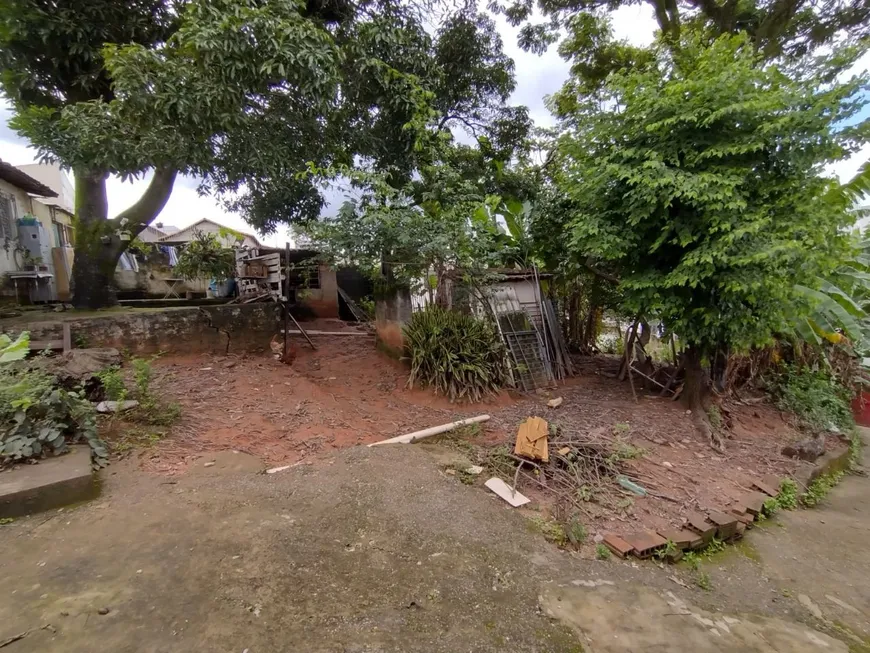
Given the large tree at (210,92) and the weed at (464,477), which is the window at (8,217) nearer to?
the large tree at (210,92)

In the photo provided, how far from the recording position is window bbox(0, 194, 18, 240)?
8.25 meters

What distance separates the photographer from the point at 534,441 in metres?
4.07

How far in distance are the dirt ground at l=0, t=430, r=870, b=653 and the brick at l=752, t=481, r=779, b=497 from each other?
1.97 feet

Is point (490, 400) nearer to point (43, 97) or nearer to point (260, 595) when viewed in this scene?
point (260, 595)

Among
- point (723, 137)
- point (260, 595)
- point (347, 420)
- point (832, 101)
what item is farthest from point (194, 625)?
point (832, 101)

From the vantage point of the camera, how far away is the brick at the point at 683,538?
312 centimetres

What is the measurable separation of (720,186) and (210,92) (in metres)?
5.66

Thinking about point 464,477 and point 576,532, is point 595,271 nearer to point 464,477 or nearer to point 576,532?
point 464,477

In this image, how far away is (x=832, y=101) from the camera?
398 cm

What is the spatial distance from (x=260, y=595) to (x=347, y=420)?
3206 millimetres

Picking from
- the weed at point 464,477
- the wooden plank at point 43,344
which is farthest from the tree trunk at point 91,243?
the weed at point 464,477

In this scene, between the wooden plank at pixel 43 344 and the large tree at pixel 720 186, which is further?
the wooden plank at pixel 43 344

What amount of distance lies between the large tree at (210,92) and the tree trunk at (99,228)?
0.07 ft

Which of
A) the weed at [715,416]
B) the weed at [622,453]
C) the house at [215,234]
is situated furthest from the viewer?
the house at [215,234]
